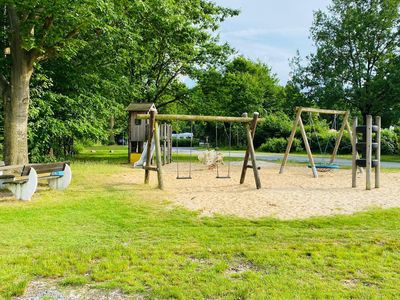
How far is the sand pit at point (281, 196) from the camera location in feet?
24.5

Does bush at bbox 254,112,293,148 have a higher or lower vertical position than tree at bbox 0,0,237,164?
lower

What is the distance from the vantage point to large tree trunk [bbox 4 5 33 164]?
416 inches

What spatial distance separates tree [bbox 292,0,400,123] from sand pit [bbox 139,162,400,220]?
1123 centimetres

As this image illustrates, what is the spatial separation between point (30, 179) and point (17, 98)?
3376mm

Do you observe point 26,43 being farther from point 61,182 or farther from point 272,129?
point 272,129

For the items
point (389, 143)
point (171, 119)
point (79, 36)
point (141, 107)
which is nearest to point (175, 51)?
point (141, 107)

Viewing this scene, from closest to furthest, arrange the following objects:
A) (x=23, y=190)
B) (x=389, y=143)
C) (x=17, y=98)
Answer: (x=23, y=190)
(x=17, y=98)
(x=389, y=143)

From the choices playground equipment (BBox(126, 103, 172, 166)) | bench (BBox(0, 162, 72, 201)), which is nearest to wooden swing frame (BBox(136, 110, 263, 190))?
bench (BBox(0, 162, 72, 201))

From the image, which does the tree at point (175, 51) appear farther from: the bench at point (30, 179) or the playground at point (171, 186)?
the bench at point (30, 179)

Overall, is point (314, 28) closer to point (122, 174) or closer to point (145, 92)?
point (145, 92)

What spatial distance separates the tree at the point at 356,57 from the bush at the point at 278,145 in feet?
22.6

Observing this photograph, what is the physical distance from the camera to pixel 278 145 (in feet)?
105

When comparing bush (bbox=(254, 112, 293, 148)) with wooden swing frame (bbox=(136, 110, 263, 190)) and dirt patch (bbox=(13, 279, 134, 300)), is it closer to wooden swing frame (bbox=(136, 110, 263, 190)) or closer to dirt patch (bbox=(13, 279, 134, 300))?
wooden swing frame (bbox=(136, 110, 263, 190))

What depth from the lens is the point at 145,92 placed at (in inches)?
910
